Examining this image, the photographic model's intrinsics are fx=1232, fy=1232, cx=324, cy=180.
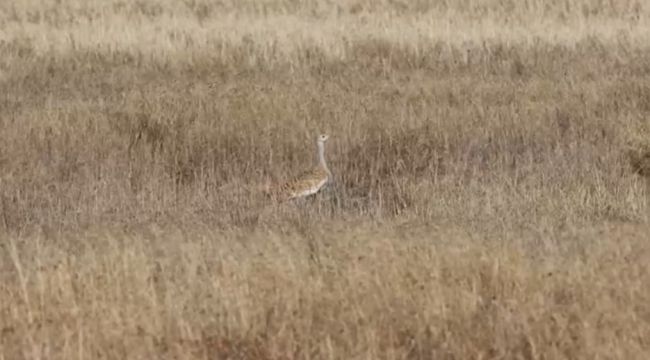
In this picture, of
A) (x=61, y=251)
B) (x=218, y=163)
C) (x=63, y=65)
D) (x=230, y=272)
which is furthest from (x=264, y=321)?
(x=63, y=65)

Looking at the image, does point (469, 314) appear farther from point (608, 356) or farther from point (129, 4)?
point (129, 4)

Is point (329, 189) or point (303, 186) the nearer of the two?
point (303, 186)

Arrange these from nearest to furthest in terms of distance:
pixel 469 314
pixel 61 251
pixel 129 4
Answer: pixel 469 314 → pixel 61 251 → pixel 129 4

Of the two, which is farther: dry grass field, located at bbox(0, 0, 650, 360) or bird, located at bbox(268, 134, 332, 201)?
bird, located at bbox(268, 134, 332, 201)

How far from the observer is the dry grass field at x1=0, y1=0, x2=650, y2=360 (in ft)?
18.9

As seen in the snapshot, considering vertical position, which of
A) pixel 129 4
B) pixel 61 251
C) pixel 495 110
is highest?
pixel 61 251

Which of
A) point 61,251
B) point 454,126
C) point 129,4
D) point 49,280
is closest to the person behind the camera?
point 49,280

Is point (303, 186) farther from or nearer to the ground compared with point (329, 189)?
farther from the ground

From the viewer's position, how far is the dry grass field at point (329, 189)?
5.76 m

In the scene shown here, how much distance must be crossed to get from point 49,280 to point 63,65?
10285 mm

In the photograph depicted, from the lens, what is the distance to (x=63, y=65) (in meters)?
16.2

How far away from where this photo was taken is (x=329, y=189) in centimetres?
970

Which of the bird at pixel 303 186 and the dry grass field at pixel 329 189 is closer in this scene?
the dry grass field at pixel 329 189

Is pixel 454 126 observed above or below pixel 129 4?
above
